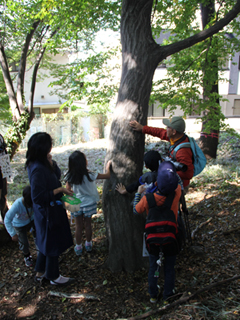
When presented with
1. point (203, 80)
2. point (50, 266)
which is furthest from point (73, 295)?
point (203, 80)

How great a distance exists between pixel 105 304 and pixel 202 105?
405 centimetres

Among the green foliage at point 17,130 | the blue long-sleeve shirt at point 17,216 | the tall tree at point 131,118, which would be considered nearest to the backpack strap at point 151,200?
the tall tree at point 131,118

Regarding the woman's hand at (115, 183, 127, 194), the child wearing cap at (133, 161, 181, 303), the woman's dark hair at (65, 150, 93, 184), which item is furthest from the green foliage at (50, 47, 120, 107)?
the child wearing cap at (133, 161, 181, 303)

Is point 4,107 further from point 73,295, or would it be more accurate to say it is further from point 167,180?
point 167,180

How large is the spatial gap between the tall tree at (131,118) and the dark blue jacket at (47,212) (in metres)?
0.72

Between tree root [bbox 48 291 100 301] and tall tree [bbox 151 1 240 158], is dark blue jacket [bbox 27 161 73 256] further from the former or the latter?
tall tree [bbox 151 1 240 158]

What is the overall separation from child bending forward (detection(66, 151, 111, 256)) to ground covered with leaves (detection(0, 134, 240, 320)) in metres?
0.52

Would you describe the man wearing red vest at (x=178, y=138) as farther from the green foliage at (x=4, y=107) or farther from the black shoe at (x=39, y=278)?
the green foliage at (x=4, y=107)

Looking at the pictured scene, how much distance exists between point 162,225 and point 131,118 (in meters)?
1.49

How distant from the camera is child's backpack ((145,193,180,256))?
8.55ft

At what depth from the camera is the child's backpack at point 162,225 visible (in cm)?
261

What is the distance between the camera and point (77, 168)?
341 cm

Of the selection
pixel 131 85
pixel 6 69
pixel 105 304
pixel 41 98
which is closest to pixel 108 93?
pixel 6 69

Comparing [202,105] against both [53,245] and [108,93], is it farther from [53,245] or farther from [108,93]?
[53,245]
